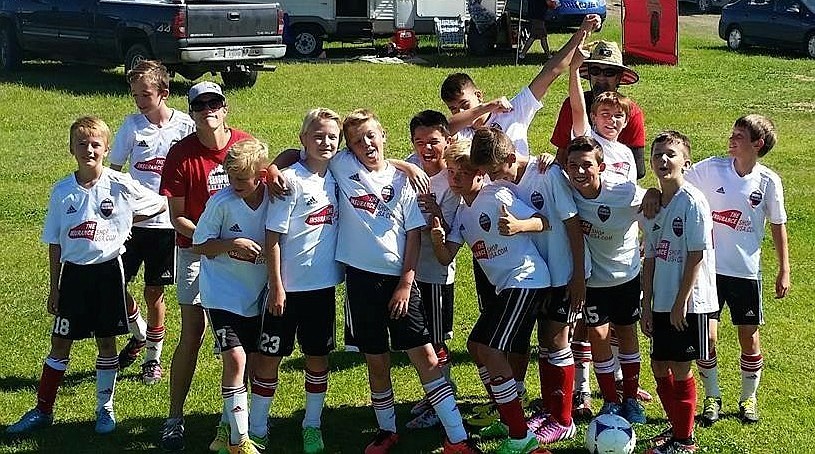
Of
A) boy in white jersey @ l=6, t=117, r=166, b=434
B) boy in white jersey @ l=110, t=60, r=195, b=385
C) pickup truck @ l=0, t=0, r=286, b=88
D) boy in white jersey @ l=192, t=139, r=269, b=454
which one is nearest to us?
boy in white jersey @ l=192, t=139, r=269, b=454

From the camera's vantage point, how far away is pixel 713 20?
32656mm

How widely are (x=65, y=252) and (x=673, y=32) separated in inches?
679

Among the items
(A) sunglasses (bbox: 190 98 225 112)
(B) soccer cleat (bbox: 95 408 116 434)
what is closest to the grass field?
(B) soccer cleat (bbox: 95 408 116 434)

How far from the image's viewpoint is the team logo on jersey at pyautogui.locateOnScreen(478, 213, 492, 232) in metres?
5.62

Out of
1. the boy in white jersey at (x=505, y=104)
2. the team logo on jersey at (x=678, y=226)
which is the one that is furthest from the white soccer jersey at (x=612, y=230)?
the boy in white jersey at (x=505, y=104)

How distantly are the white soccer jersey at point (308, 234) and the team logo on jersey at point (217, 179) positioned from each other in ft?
1.38

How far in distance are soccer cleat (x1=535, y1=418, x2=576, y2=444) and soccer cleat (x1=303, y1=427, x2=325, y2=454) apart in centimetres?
120

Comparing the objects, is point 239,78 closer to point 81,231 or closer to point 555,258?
point 81,231

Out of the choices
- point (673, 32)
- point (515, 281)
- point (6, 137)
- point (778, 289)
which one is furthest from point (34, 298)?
point (673, 32)

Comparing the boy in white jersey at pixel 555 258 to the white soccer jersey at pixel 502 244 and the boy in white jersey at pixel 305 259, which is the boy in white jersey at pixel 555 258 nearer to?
the white soccer jersey at pixel 502 244

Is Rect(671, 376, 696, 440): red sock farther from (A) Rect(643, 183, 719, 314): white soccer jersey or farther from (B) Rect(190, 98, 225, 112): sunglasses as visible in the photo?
(B) Rect(190, 98, 225, 112): sunglasses

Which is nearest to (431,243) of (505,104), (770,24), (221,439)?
(505,104)

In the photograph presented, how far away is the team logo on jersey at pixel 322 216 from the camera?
18.3 ft

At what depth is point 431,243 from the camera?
5.88 m
